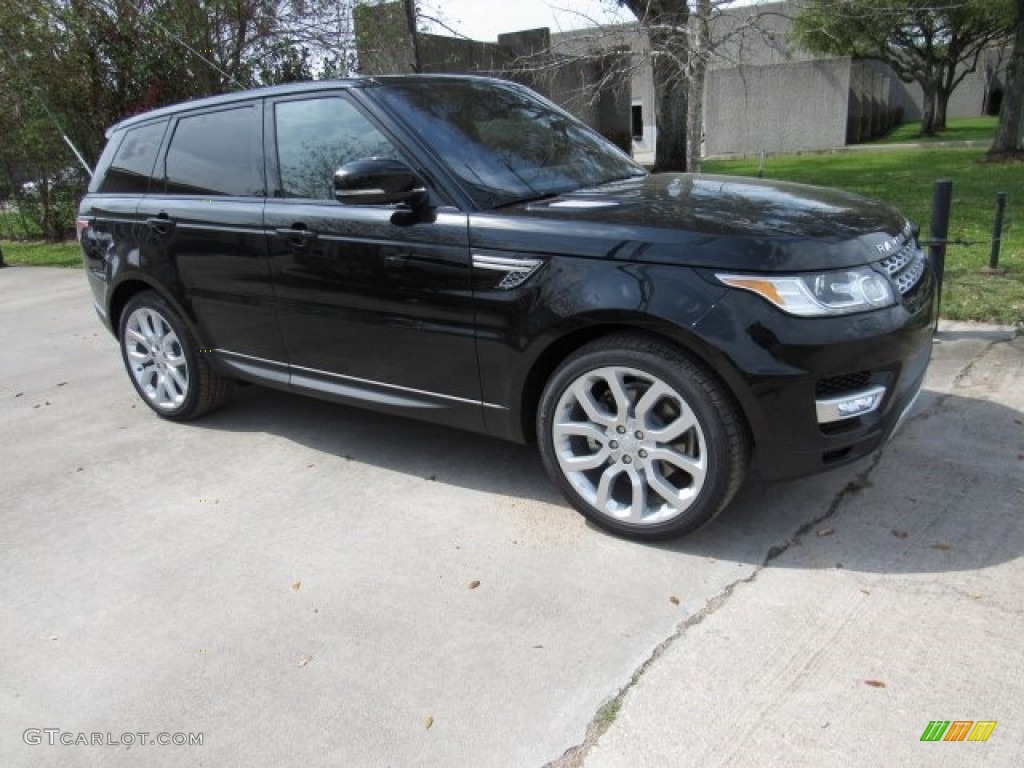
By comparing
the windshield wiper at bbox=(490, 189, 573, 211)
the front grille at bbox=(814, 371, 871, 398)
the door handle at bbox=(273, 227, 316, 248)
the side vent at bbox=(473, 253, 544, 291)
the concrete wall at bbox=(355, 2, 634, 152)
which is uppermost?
the concrete wall at bbox=(355, 2, 634, 152)

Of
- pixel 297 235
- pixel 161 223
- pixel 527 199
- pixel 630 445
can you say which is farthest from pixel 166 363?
pixel 630 445

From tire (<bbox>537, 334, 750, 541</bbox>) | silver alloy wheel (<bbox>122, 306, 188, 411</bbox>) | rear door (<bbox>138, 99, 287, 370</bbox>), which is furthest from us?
silver alloy wheel (<bbox>122, 306, 188, 411</bbox>)

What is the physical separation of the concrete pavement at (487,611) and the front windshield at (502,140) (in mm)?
1369

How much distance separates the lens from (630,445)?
10.4ft

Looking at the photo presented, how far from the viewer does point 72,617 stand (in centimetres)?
305

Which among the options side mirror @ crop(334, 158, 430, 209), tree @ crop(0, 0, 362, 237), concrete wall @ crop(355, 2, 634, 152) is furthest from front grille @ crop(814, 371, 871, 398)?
tree @ crop(0, 0, 362, 237)

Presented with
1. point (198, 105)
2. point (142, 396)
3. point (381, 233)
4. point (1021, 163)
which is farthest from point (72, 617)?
point (1021, 163)

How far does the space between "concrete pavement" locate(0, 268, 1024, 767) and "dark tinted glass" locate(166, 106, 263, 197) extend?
1435mm

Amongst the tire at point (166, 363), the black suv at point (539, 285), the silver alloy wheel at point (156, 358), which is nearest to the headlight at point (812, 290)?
the black suv at point (539, 285)

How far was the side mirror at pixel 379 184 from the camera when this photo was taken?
328 cm

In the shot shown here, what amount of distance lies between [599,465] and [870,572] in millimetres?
1052

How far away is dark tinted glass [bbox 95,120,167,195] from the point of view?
186 inches

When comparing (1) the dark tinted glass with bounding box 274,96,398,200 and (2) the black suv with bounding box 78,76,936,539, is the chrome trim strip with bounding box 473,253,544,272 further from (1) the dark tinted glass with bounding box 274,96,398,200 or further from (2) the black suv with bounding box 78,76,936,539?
(1) the dark tinted glass with bounding box 274,96,398,200

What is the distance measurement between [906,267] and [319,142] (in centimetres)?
262
